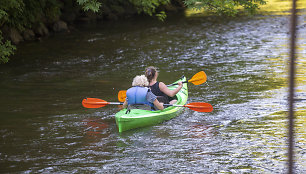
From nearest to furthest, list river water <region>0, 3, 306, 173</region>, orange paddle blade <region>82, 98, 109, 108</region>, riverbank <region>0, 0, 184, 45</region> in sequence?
1. river water <region>0, 3, 306, 173</region>
2. orange paddle blade <region>82, 98, 109, 108</region>
3. riverbank <region>0, 0, 184, 45</region>

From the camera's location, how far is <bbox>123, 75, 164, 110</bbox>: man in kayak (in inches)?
251

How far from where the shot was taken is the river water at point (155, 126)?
17.2 ft

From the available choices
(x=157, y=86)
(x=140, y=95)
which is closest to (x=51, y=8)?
(x=157, y=86)

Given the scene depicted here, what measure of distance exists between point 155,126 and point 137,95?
27.8 inches

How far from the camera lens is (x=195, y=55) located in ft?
45.3

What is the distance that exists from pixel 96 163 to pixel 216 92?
4435 mm

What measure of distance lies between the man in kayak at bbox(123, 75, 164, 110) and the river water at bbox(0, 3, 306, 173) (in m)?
0.41

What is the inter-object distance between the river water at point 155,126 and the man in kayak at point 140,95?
0.41 meters

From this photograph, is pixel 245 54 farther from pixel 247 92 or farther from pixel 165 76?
pixel 247 92

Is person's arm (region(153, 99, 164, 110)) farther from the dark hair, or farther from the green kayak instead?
the dark hair

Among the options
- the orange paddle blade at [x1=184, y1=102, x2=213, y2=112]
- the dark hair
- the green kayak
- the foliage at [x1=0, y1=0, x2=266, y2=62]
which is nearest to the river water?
the green kayak

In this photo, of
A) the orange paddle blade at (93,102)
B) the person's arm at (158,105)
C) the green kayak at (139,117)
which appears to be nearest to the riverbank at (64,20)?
the orange paddle blade at (93,102)

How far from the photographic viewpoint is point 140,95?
639 cm

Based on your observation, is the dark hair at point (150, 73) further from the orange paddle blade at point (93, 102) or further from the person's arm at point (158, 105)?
the orange paddle blade at point (93, 102)
